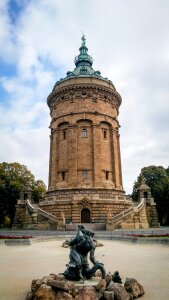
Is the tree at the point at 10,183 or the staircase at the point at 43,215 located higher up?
the tree at the point at 10,183

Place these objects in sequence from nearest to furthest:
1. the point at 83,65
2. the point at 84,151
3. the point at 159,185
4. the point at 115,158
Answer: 1. the point at 84,151
2. the point at 115,158
3. the point at 83,65
4. the point at 159,185

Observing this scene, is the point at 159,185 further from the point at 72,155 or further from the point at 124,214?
the point at 72,155

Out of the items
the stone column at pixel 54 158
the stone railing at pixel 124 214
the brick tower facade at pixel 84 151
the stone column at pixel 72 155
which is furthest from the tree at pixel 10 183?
the stone railing at pixel 124 214

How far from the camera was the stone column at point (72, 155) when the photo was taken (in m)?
34.1

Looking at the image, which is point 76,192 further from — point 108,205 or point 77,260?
point 77,260

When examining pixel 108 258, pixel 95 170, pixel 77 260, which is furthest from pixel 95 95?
pixel 77 260

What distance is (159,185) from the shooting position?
47.6 meters

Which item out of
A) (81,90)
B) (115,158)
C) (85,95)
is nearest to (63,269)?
(115,158)

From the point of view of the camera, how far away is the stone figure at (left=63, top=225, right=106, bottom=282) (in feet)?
21.0

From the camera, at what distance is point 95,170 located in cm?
3438

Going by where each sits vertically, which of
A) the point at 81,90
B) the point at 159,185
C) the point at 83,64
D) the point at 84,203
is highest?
the point at 83,64

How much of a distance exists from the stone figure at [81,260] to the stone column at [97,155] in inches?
1061

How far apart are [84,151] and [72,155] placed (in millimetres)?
1817

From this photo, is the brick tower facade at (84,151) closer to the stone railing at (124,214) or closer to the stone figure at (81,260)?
the stone railing at (124,214)
